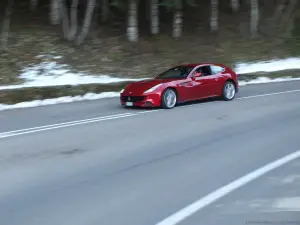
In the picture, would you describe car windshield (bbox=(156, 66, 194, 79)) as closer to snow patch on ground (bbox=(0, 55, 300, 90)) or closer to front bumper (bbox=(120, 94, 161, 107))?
front bumper (bbox=(120, 94, 161, 107))

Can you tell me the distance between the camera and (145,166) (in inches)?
321

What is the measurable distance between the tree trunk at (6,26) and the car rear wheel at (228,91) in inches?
547

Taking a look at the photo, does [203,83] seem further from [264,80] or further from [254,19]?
[254,19]

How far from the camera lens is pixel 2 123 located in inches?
513

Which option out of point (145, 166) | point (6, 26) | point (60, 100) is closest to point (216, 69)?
point (60, 100)

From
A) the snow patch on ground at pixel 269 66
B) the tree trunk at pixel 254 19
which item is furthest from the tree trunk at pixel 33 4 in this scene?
the snow patch on ground at pixel 269 66

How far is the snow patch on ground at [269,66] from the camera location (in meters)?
26.9

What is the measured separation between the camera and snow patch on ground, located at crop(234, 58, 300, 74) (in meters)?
26.9

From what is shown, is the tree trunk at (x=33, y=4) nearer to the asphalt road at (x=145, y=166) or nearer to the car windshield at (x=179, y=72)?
the car windshield at (x=179, y=72)

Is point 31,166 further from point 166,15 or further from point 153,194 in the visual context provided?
point 166,15

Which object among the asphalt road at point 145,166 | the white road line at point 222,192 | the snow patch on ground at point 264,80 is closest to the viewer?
the white road line at point 222,192

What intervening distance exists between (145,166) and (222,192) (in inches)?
69.6

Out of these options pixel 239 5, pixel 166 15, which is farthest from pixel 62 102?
pixel 239 5

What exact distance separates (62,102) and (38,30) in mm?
13822
